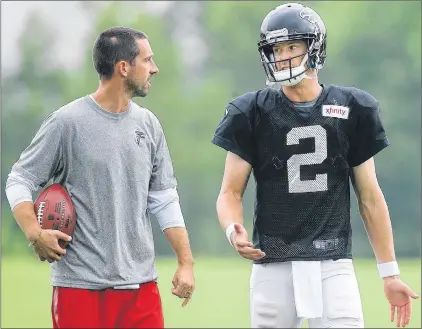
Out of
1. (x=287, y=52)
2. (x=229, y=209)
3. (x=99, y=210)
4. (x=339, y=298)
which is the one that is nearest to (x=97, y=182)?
(x=99, y=210)

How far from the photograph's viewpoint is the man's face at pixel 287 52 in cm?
508

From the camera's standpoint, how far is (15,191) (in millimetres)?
4953

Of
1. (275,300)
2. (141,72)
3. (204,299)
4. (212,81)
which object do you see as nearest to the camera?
(275,300)

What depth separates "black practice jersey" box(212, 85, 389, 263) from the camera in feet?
16.6

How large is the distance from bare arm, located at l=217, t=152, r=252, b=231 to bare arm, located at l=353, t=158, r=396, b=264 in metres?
0.50

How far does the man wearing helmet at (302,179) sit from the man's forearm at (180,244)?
205 mm

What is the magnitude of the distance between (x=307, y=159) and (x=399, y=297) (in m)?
0.74

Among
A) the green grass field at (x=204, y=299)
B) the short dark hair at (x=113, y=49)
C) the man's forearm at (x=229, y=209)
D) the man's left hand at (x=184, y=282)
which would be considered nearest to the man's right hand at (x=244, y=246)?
the man's forearm at (x=229, y=209)

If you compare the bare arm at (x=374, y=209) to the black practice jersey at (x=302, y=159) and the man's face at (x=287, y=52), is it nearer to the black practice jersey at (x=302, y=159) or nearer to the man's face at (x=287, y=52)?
the black practice jersey at (x=302, y=159)

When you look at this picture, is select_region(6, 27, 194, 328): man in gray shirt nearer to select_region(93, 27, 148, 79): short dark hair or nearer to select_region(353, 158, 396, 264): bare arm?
select_region(93, 27, 148, 79): short dark hair

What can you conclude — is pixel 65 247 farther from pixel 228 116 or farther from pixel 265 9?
pixel 265 9

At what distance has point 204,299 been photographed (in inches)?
653

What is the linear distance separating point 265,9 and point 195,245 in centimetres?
1118

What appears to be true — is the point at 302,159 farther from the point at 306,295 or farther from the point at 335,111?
the point at 306,295
